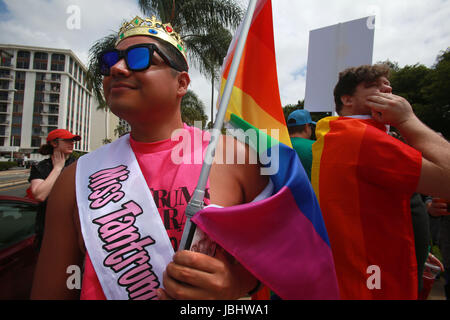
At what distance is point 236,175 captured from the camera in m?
1.15

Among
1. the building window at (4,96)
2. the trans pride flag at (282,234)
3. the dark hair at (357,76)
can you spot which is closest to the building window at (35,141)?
the building window at (4,96)

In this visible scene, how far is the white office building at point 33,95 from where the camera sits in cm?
6309

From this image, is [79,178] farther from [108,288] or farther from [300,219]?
[300,219]

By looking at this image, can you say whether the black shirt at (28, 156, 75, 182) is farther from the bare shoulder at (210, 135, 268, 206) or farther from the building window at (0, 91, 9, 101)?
the building window at (0, 91, 9, 101)

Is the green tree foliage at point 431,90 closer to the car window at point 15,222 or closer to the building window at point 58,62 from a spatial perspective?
the car window at point 15,222

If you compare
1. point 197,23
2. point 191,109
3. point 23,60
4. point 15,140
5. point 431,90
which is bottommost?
point 15,140

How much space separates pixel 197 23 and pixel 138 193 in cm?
778

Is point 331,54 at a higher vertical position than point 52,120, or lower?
lower

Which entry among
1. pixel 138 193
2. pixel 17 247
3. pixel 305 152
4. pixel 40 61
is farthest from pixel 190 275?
pixel 40 61

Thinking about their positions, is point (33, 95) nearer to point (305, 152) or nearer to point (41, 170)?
point (41, 170)

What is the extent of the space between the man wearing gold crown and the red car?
1.43m

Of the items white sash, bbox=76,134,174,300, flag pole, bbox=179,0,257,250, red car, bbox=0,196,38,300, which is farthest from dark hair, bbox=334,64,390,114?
red car, bbox=0,196,38,300

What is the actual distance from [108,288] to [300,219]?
2.73 feet
